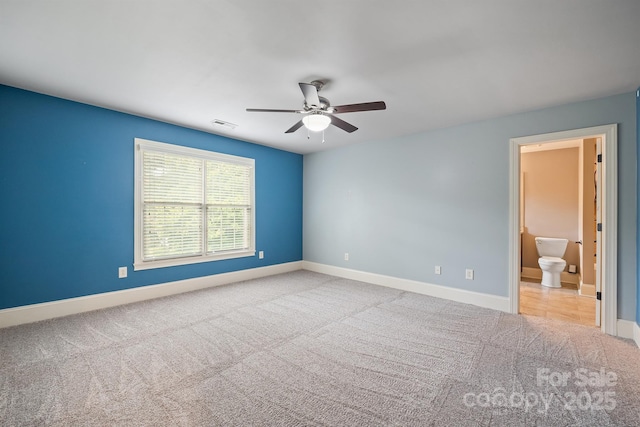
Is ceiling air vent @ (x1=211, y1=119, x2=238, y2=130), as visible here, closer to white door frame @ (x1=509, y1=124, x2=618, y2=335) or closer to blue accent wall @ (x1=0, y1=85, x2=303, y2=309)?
blue accent wall @ (x1=0, y1=85, x2=303, y2=309)

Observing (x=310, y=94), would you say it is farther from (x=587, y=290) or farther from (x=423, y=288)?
(x=587, y=290)

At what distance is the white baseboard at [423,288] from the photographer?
12.1 feet

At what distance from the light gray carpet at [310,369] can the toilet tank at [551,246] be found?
258 centimetres

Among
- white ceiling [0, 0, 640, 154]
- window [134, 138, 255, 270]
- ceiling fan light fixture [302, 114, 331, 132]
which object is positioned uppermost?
white ceiling [0, 0, 640, 154]

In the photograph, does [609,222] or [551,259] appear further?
[551,259]

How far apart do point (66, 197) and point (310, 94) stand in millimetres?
3142

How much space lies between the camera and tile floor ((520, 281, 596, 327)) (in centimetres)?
347

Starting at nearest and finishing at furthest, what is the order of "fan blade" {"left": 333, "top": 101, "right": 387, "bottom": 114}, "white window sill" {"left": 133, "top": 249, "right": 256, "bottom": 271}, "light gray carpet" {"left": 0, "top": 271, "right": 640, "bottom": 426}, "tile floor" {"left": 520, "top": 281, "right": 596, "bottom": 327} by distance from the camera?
1. "light gray carpet" {"left": 0, "top": 271, "right": 640, "bottom": 426}
2. "fan blade" {"left": 333, "top": 101, "right": 387, "bottom": 114}
3. "tile floor" {"left": 520, "top": 281, "right": 596, "bottom": 327}
4. "white window sill" {"left": 133, "top": 249, "right": 256, "bottom": 271}

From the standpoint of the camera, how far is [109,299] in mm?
3574

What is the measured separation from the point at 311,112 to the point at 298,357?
91.8 inches

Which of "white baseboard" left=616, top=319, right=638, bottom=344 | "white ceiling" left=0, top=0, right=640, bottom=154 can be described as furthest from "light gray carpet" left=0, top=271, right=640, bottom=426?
"white ceiling" left=0, top=0, right=640, bottom=154

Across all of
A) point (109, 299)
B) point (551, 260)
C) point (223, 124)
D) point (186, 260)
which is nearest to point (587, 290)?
point (551, 260)

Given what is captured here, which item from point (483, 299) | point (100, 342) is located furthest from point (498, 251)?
point (100, 342)

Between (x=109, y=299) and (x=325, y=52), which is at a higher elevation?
(x=325, y=52)
